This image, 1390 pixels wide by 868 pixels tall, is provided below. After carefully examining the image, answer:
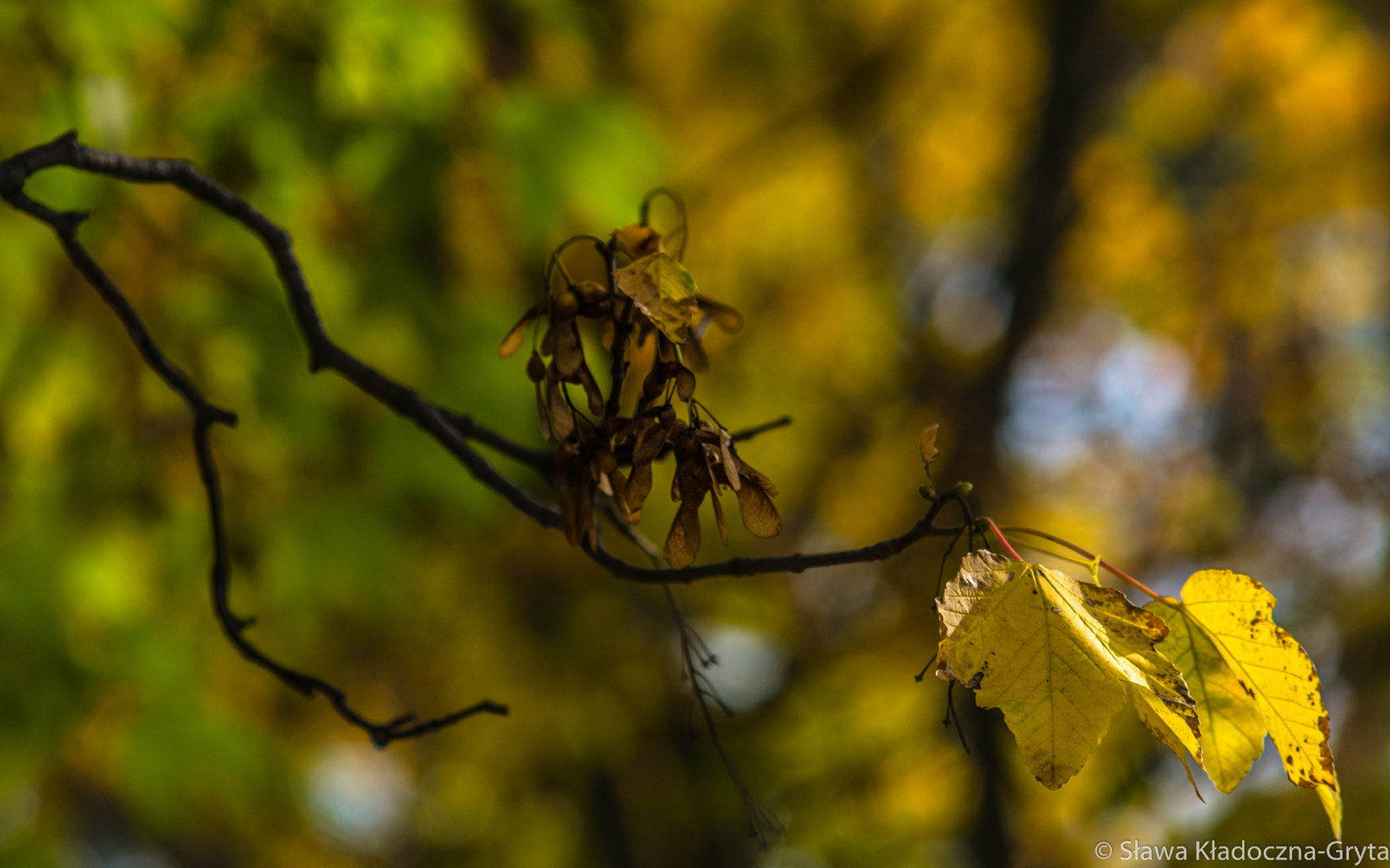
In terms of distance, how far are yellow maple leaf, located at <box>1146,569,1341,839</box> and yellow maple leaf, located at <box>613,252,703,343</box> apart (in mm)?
428

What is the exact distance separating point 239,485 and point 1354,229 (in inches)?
203

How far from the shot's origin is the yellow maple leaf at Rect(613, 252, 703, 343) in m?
0.68

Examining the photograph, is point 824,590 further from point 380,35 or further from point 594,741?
point 380,35

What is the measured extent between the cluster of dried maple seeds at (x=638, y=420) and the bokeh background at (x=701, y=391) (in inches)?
43.6

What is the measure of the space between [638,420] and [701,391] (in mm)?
2469

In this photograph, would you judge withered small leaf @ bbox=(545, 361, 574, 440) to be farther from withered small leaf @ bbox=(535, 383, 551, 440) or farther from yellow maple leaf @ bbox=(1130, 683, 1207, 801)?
yellow maple leaf @ bbox=(1130, 683, 1207, 801)

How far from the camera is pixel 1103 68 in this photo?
11.1 feet

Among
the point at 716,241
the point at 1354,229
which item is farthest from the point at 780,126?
the point at 1354,229

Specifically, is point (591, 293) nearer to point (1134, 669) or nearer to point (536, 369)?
point (536, 369)

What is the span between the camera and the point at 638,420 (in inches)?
27.9

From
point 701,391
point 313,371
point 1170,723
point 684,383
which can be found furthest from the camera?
point 701,391

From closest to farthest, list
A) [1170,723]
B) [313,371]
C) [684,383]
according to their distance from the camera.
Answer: [1170,723] < [684,383] < [313,371]

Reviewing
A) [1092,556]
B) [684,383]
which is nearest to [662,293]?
[684,383]


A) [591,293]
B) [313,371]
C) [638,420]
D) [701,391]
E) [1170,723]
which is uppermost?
[701,391]
